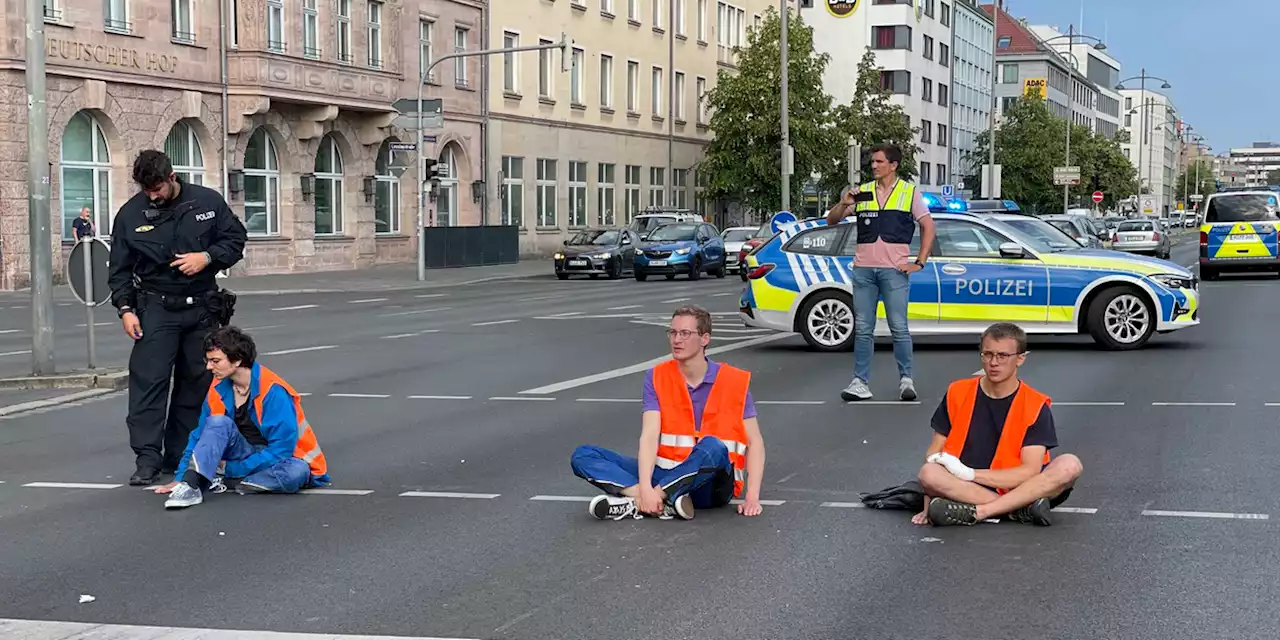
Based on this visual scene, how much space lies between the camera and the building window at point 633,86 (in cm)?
5903

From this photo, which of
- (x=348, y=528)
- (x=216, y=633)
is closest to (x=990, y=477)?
(x=348, y=528)

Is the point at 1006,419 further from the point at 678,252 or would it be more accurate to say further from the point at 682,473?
the point at 678,252

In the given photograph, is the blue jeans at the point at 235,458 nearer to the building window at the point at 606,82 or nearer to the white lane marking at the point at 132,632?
the white lane marking at the point at 132,632

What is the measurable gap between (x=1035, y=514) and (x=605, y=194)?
169 feet

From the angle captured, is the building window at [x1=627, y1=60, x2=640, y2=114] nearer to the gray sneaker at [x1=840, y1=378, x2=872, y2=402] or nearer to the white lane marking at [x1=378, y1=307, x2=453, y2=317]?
the white lane marking at [x1=378, y1=307, x2=453, y2=317]

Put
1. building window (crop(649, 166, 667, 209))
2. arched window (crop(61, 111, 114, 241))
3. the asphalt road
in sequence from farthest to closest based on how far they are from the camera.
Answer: building window (crop(649, 166, 667, 209)) < arched window (crop(61, 111, 114, 241)) < the asphalt road

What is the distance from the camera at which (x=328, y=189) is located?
1658 inches

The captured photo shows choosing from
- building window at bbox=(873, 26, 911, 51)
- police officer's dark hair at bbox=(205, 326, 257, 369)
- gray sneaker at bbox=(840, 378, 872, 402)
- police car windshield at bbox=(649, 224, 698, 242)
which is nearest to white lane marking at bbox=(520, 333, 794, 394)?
gray sneaker at bbox=(840, 378, 872, 402)

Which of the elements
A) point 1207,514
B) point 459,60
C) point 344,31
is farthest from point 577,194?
point 1207,514

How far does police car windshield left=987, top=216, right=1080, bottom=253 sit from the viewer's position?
1670 cm

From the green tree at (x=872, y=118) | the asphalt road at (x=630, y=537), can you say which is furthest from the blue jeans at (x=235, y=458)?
the green tree at (x=872, y=118)

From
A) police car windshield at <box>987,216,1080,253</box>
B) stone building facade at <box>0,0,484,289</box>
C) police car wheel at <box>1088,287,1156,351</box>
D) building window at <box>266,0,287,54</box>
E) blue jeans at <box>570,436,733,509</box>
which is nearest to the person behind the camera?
blue jeans at <box>570,436,733,509</box>

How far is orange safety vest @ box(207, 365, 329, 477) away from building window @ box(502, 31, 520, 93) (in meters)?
42.7

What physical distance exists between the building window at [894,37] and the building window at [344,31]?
58714 mm
